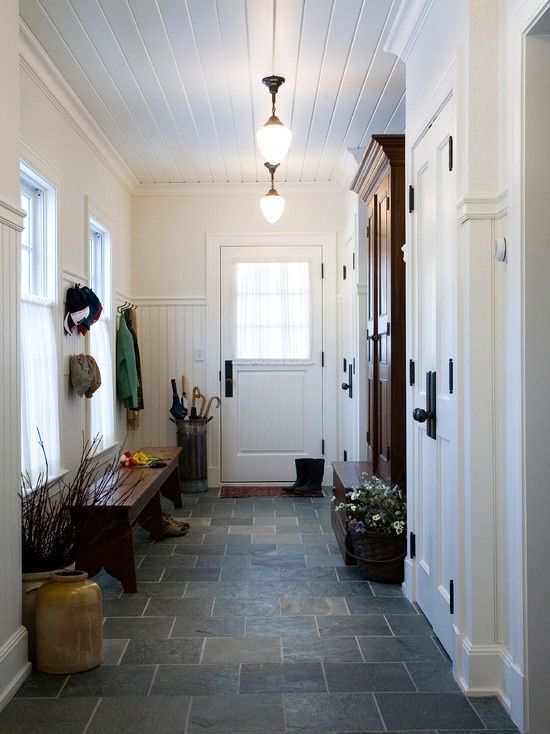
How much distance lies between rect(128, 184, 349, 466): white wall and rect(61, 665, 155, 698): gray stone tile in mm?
4273

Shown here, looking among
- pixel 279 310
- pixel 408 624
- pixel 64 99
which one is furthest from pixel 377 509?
pixel 279 310

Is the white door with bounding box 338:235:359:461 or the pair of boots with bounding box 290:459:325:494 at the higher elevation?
the white door with bounding box 338:235:359:461

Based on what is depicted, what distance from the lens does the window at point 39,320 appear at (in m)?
4.19

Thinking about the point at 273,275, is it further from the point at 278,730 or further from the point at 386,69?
the point at 278,730

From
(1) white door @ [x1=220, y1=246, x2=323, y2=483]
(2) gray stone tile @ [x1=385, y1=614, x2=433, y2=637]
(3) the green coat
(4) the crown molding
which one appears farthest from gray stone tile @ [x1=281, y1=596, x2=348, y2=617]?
(1) white door @ [x1=220, y1=246, x2=323, y2=483]

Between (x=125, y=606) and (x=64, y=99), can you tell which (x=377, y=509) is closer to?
(x=125, y=606)

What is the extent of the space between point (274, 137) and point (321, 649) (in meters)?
2.67

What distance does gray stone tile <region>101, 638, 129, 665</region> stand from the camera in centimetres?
296

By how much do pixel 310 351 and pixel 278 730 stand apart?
4923 mm

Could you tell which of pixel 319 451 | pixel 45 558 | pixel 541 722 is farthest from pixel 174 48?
pixel 319 451

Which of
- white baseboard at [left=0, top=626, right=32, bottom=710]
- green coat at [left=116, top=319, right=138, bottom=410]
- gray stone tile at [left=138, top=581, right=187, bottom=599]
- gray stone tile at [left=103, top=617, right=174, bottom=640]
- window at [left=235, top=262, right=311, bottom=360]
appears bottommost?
gray stone tile at [left=103, top=617, right=174, bottom=640]

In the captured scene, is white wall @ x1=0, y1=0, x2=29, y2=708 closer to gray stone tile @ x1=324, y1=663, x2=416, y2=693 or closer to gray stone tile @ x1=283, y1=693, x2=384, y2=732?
gray stone tile @ x1=283, y1=693, x2=384, y2=732

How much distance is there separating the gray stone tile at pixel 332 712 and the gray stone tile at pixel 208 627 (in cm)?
70

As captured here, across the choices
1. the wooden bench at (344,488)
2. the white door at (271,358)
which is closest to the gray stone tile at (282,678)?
the wooden bench at (344,488)
